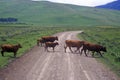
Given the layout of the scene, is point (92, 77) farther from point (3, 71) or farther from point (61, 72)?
point (3, 71)

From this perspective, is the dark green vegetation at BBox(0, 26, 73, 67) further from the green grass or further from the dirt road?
the dirt road

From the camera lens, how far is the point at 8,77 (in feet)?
55.5

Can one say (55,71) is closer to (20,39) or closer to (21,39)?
(21,39)

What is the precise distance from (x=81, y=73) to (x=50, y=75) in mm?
2273

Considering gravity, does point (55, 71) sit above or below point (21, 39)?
above

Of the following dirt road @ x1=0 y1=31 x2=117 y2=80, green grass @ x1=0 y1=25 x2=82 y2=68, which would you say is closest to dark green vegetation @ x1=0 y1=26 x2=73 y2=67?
green grass @ x1=0 y1=25 x2=82 y2=68

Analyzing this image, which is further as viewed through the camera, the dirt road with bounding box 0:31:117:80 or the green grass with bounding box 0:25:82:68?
the green grass with bounding box 0:25:82:68

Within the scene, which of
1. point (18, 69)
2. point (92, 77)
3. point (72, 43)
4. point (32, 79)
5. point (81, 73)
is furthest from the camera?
point (72, 43)

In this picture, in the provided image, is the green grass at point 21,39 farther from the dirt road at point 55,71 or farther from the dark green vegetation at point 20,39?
the dirt road at point 55,71

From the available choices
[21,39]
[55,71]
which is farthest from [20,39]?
[55,71]

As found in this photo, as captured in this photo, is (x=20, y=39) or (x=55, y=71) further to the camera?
(x=20, y=39)

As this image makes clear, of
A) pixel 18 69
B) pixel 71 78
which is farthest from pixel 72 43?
pixel 71 78

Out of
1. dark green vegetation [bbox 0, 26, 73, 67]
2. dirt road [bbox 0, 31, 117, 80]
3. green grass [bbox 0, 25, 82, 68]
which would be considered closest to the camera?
dirt road [bbox 0, 31, 117, 80]

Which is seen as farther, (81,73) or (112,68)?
(112,68)
